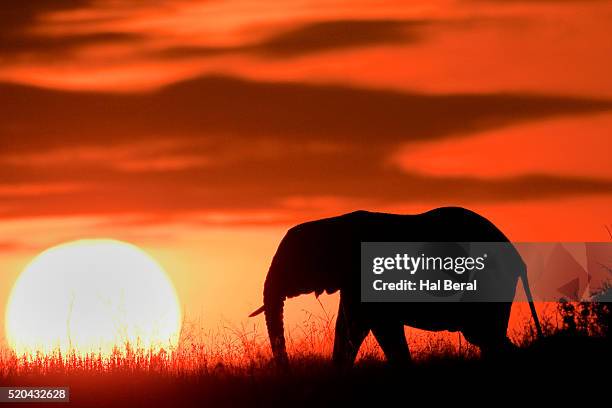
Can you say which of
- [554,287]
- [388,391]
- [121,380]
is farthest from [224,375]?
[554,287]

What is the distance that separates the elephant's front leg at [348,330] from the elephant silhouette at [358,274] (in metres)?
0.02

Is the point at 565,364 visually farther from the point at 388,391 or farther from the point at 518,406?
the point at 388,391

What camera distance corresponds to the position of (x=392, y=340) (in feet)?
57.3

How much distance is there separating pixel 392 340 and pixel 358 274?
5.43 feet

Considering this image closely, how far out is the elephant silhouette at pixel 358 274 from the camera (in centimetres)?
1834

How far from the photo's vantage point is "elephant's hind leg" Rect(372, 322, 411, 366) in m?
16.7

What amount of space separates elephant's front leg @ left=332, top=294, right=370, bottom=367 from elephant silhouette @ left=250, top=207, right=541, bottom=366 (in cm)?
2

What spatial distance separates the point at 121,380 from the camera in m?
15.7

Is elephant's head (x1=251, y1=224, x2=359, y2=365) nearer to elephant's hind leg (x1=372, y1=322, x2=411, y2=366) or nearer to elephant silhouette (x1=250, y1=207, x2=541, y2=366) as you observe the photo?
elephant silhouette (x1=250, y1=207, x2=541, y2=366)

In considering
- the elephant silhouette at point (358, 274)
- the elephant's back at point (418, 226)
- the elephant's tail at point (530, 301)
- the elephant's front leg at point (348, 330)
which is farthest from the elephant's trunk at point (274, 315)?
the elephant's tail at point (530, 301)

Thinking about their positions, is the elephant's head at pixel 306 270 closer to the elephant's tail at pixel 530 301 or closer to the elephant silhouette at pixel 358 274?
the elephant silhouette at pixel 358 274

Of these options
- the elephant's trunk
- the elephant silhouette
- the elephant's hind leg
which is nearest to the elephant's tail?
the elephant silhouette

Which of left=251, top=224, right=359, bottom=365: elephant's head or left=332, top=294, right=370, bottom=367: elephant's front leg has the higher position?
left=251, top=224, right=359, bottom=365: elephant's head

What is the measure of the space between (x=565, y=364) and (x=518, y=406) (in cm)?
165
